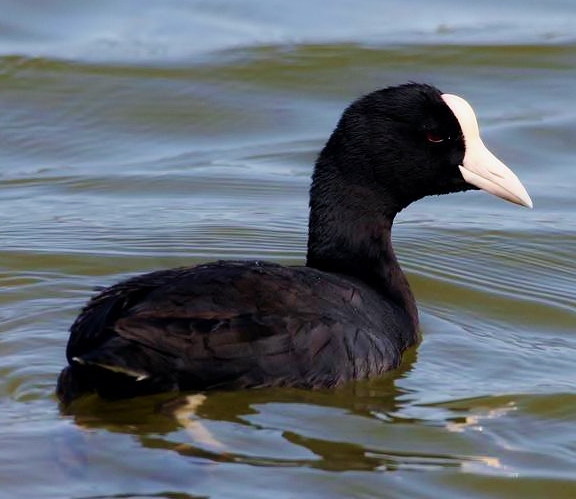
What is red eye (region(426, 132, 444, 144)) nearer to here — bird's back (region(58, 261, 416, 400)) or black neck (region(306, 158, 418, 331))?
black neck (region(306, 158, 418, 331))

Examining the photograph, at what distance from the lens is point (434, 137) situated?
7.84 metres

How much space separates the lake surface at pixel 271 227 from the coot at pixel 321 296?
0.18 metres

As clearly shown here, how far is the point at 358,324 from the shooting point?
7.00 meters

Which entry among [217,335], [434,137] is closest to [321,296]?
[217,335]

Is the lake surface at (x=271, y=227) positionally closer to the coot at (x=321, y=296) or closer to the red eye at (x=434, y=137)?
the coot at (x=321, y=296)

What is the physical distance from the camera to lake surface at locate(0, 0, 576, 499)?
20.9ft

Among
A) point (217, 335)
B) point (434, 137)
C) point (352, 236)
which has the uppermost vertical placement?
point (434, 137)

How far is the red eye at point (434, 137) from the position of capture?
7828 mm

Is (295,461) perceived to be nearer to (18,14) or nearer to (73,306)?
(73,306)

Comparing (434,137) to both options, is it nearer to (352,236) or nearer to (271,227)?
(352,236)

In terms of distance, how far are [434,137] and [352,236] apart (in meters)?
0.62

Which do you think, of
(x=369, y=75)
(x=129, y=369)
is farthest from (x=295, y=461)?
(x=369, y=75)

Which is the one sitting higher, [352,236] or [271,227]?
[352,236]

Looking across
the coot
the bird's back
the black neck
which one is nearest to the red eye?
the coot
